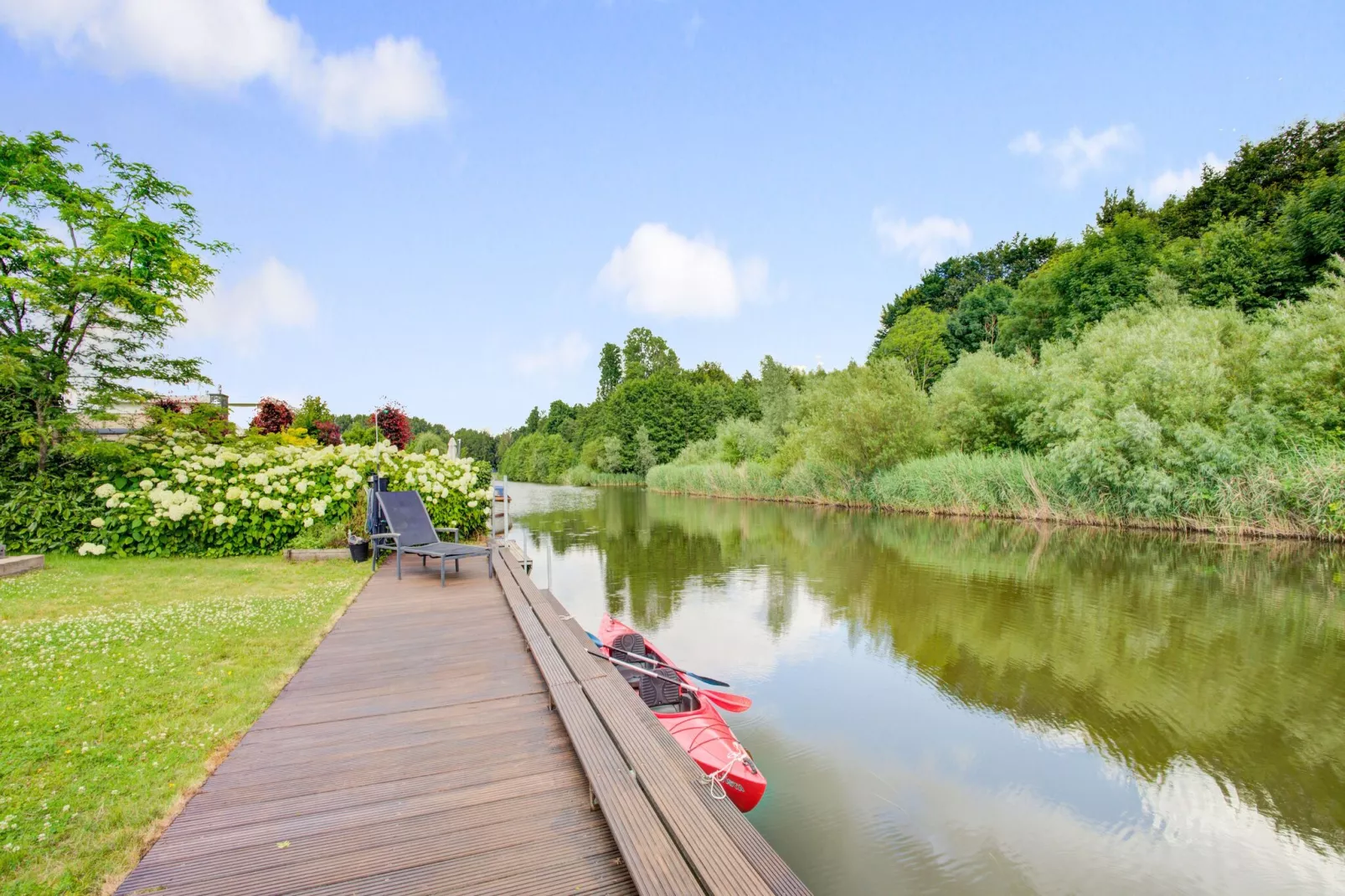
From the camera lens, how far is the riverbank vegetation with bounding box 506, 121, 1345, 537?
48.5 ft

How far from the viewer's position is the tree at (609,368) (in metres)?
70.7

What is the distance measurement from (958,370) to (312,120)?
82.5ft

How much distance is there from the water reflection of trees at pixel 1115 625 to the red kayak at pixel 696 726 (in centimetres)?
319

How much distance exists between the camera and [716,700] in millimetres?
5328

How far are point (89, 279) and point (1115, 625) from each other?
14.7m

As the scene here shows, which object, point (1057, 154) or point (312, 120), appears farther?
point (1057, 154)

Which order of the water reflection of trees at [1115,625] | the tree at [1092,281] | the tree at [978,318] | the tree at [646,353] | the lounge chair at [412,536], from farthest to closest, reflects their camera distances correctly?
the tree at [646,353], the tree at [978,318], the tree at [1092,281], the lounge chair at [412,536], the water reflection of trees at [1115,625]

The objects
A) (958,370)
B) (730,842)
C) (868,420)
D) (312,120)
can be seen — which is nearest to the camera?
(730,842)

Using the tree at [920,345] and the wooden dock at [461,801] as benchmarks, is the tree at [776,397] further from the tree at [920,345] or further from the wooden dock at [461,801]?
the wooden dock at [461,801]

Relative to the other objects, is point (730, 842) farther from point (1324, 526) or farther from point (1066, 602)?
point (1324, 526)

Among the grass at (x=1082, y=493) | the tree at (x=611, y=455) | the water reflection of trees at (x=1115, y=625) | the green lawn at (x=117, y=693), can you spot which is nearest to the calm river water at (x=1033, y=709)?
the water reflection of trees at (x=1115, y=625)

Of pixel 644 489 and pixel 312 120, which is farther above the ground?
pixel 312 120

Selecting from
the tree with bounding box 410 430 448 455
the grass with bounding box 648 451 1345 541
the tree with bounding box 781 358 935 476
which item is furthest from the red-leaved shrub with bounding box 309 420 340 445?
the grass with bounding box 648 451 1345 541

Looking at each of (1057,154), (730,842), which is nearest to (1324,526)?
(1057,154)
